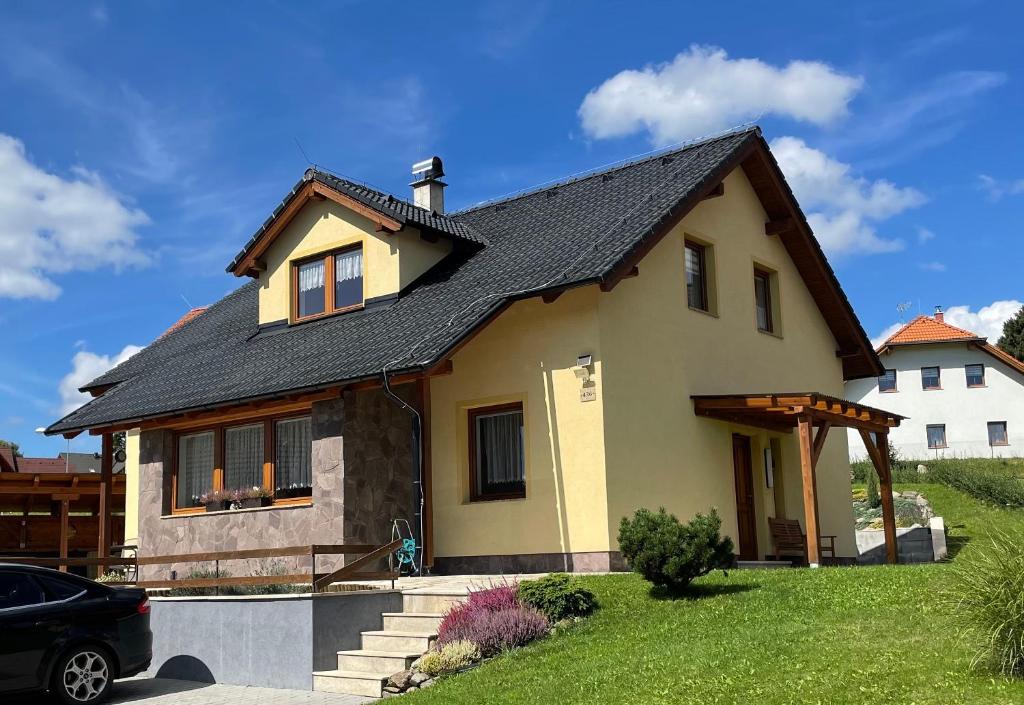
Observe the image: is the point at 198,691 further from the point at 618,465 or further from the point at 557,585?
the point at 618,465

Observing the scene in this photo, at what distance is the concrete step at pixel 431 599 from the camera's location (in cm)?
1235

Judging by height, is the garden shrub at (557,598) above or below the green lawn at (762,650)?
above

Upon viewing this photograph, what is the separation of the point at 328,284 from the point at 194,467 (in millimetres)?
4074

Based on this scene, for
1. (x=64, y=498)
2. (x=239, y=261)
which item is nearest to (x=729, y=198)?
(x=239, y=261)

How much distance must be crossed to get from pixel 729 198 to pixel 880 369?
24.8ft

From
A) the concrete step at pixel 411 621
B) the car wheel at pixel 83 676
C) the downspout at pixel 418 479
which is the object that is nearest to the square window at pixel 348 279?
the downspout at pixel 418 479

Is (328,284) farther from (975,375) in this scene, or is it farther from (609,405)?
(975,375)

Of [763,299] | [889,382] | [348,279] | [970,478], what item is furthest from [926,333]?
[348,279]

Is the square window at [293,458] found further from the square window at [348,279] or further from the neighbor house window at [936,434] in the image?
the neighbor house window at [936,434]

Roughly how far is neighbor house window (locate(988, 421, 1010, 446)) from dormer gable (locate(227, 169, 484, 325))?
40.2 metres

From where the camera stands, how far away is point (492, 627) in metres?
11.1

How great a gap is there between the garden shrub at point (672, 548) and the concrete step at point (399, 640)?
2.44 metres

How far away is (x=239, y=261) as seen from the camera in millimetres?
20203

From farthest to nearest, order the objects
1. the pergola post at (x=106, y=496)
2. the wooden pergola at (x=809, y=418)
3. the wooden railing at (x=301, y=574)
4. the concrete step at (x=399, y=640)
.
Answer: the pergola post at (x=106, y=496), the wooden pergola at (x=809, y=418), the wooden railing at (x=301, y=574), the concrete step at (x=399, y=640)
